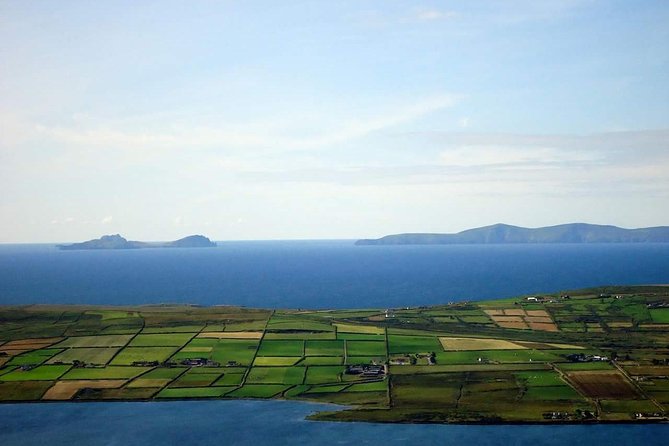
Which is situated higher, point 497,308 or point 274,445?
point 497,308

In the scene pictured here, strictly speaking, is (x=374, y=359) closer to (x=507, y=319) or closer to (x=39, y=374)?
(x=507, y=319)

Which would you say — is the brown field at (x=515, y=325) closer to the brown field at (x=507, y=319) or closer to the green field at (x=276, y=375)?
the brown field at (x=507, y=319)

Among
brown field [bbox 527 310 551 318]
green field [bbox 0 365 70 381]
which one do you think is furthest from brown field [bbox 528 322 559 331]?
green field [bbox 0 365 70 381]

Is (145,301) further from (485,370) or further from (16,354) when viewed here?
(485,370)

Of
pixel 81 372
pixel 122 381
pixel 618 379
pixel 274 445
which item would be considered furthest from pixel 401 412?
pixel 81 372

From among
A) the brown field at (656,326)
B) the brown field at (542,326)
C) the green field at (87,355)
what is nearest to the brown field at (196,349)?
the green field at (87,355)

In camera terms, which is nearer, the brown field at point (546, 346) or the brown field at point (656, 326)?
the brown field at point (546, 346)
